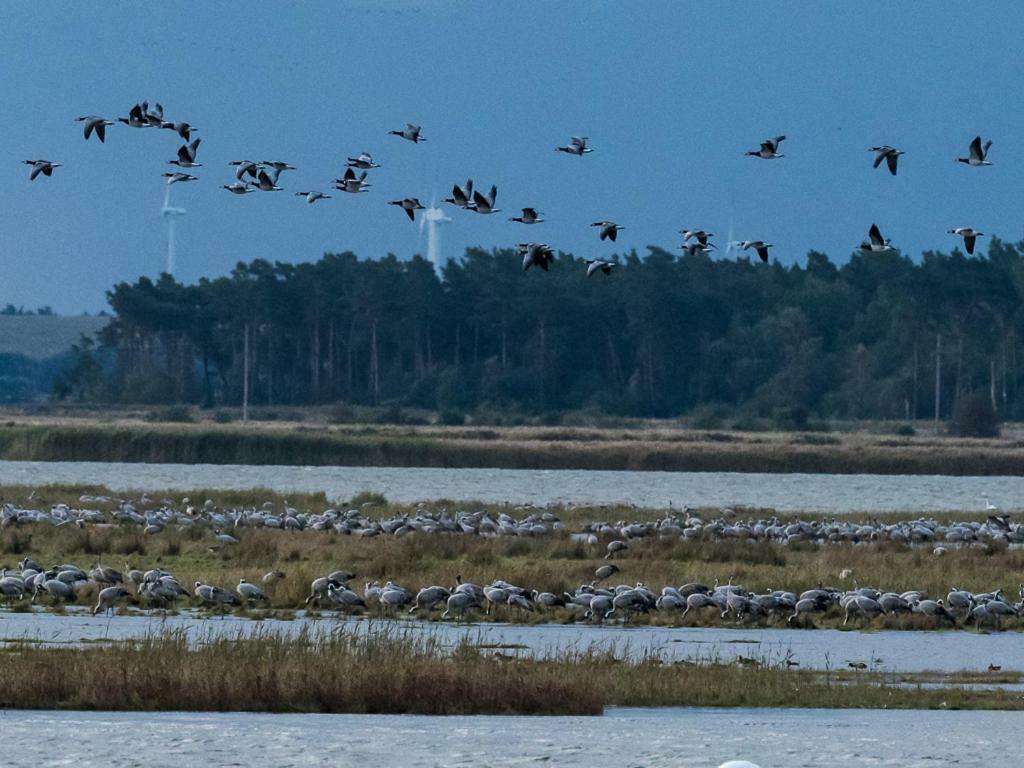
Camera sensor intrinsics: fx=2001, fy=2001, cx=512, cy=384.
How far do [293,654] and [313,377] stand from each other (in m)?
122

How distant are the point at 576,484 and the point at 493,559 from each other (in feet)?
142

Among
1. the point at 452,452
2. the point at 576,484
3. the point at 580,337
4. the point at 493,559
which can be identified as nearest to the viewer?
the point at 493,559

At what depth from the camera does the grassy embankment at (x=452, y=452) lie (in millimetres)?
87875

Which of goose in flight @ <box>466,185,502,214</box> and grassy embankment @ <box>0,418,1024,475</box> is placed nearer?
goose in flight @ <box>466,185,502,214</box>

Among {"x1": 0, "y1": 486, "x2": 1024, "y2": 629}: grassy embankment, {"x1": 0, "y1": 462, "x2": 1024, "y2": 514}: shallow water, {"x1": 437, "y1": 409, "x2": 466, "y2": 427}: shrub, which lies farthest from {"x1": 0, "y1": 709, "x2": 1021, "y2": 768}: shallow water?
{"x1": 437, "y1": 409, "x2": 466, "y2": 427}: shrub

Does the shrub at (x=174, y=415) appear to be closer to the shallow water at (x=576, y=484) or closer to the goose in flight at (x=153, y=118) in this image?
the shallow water at (x=576, y=484)

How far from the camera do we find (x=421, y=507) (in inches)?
2013

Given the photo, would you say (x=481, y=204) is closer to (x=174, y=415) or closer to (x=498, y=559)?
(x=498, y=559)

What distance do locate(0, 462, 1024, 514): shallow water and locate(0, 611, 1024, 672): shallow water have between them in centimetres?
3110

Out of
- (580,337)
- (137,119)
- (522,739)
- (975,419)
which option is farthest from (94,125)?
(580,337)

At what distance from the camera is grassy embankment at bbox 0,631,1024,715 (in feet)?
64.1

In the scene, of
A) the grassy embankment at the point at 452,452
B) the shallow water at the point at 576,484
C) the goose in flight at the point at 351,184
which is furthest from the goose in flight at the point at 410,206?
the grassy embankment at the point at 452,452

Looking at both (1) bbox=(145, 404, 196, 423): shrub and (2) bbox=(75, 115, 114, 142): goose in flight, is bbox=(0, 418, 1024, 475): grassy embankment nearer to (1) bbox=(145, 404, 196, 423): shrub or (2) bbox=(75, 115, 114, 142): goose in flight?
(1) bbox=(145, 404, 196, 423): shrub

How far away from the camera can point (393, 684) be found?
1980 cm
